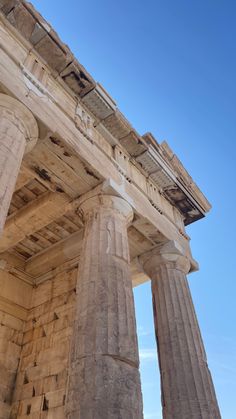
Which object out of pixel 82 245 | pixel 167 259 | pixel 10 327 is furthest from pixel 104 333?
pixel 10 327

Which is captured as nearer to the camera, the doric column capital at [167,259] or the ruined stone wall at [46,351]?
the ruined stone wall at [46,351]

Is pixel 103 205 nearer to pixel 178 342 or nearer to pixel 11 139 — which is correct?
pixel 11 139

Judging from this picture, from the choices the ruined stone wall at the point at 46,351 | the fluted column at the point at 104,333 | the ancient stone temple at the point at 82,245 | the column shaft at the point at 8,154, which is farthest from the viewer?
the ruined stone wall at the point at 46,351

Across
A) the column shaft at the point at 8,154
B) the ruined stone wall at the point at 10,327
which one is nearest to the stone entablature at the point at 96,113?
the column shaft at the point at 8,154

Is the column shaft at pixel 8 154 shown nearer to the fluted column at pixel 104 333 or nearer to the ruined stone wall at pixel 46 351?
the fluted column at pixel 104 333

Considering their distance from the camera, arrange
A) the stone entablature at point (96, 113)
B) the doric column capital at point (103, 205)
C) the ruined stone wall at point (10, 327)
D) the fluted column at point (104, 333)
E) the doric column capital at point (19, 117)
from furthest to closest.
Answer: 1. the ruined stone wall at point (10, 327)
2. the doric column capital at point (103, 205)
3. the stone entablature at point (96, 113)
4. the doric column capital at point (19, 117)
5. the fluted column at point (104, 333)

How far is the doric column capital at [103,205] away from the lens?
9.20 meters

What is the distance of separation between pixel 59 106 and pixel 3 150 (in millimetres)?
3314

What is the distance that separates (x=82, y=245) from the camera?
28.3ft

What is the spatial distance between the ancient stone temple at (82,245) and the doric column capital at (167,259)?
0.03 m

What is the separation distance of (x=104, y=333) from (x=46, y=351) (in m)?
5.37

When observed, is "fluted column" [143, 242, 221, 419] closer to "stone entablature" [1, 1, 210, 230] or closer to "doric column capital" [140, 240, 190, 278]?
"doric column capital" [140, 240, 190, 278]

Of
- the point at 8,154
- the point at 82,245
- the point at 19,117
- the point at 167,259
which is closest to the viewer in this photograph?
the point at 8,154

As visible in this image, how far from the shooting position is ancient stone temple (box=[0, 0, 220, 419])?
652 centimetres
